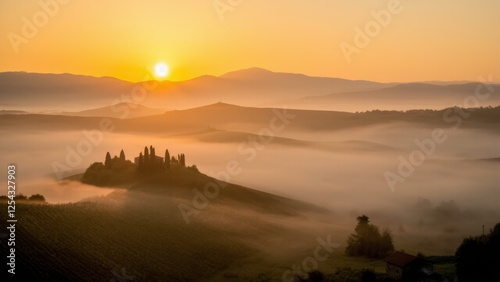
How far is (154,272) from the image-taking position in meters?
66.3

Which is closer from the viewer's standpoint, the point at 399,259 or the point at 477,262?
the point at 477,262

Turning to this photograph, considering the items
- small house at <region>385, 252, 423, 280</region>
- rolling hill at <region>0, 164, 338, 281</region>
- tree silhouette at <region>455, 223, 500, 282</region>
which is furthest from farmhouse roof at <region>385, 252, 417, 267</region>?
rolling hill at <region>0, 164, 338, 281</region>

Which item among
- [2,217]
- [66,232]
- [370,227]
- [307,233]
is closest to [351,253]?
[370,227]

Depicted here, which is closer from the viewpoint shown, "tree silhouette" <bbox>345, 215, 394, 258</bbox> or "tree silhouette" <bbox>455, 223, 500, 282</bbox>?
"tree silhouette" <bbox>455, 223, 500, 282</bbox>

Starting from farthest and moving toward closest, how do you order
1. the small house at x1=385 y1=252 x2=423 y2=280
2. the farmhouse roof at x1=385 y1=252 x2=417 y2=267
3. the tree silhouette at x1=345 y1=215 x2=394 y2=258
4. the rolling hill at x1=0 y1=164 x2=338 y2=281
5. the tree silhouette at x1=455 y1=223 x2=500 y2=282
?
1. the tree silhouette at x1=345 y1=215 x2=394 y2=258
2. the farmhouse roof at x1=385 y1=252 x2=417 y2=267
3. the small house at x1=385 y1=252 x2=423 y2=280
4. the rolling hill at x1=0 y1=164 x2=338 y2=281
5. the tree silhouette at x1=455 y1=223 x2=500 y2=282

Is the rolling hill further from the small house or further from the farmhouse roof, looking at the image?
the farmhouse roof

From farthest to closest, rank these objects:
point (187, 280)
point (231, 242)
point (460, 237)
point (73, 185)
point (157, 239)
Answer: point (73, 185)
point (460, 237)
point (231, 242)
point (157, 239)
point (187, 280)

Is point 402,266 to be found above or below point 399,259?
below

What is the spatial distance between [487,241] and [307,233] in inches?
1689

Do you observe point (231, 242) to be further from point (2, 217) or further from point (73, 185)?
point (73, 185)

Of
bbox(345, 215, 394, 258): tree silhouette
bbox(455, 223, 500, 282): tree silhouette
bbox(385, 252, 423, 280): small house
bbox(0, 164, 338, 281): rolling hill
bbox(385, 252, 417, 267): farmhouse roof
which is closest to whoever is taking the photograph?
bbox(455, 223, 500, 282): tree silhouette

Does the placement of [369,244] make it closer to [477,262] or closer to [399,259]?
[399,259]

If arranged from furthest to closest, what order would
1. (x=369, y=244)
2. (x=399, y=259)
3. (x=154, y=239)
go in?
1. (x=369, y=244)
2. (x=154, y=239)
3. (x=399, y=259)

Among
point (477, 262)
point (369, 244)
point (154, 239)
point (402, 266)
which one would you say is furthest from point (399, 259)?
point (154, 239)
